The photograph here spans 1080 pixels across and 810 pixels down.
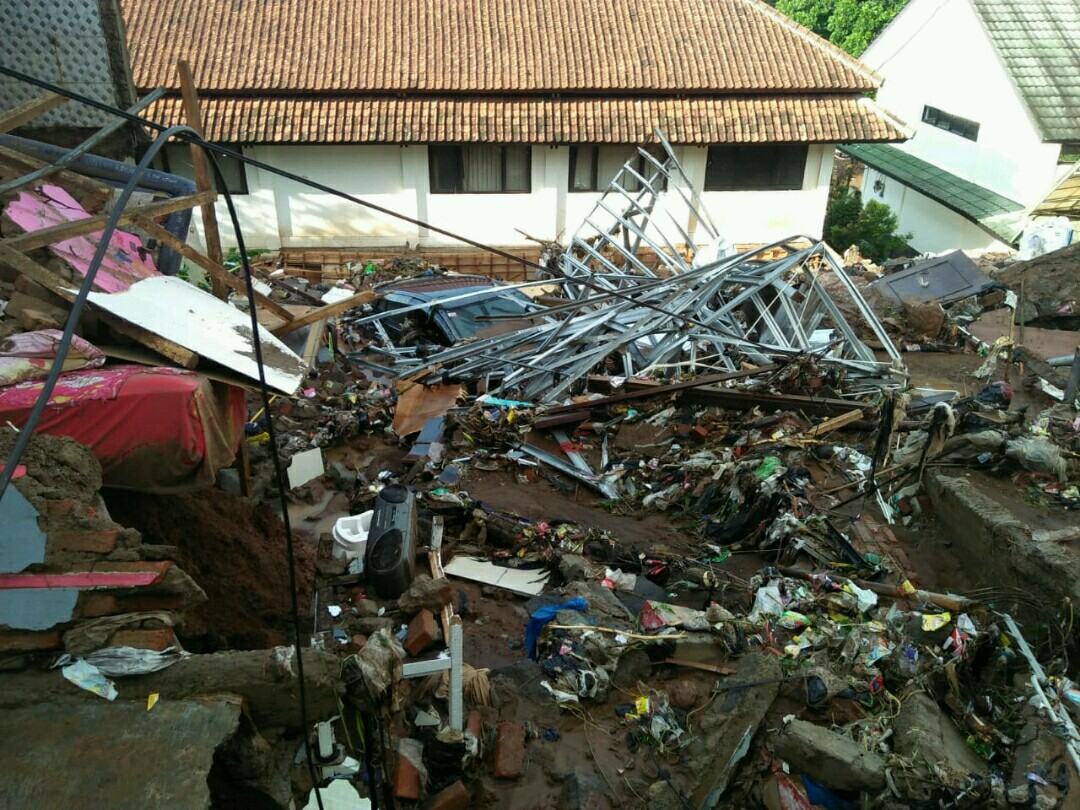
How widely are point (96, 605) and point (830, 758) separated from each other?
375 centimetres

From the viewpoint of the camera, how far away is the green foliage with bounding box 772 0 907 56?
98.2 ft

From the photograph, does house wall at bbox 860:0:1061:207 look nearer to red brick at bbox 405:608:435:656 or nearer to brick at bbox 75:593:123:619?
red brick at bbox 405:608:435:656

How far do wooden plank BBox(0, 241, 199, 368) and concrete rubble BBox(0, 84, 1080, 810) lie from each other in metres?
0.02

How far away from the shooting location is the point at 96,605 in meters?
3.30

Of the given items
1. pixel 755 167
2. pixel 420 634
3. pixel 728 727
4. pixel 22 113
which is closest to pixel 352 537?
pixel 420 634

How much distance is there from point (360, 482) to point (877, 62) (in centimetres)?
2200

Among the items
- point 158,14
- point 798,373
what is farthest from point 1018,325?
point 158,14

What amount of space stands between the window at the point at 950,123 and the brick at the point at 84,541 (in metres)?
21.0

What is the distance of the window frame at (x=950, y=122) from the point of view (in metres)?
19.2

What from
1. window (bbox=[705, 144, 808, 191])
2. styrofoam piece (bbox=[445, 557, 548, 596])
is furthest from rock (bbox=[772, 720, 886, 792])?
window (bbox=[705, 144, 808, 191])

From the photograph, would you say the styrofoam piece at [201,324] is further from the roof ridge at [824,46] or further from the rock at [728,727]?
the roof ridge at [824,46]

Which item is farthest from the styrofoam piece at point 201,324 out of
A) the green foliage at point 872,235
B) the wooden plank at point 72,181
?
the green foliage at point 872,235

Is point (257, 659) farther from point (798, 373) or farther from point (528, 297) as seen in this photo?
point (528, 297)

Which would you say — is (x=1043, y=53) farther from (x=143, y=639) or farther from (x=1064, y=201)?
(x=143, y=639)
